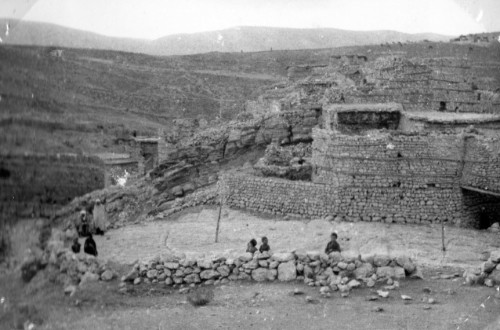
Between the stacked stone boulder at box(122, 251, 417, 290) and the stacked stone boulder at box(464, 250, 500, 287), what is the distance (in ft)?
2.47

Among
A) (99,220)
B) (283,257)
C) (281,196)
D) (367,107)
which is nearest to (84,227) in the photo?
(99,220)

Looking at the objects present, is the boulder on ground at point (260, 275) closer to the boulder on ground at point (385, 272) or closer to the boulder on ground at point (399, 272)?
the boulder on ground at point (385, 272)

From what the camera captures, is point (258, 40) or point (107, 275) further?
point (258, 40)

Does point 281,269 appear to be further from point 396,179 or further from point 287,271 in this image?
point 396,179

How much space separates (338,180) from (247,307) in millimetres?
5882

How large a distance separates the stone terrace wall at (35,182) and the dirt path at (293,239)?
383cm

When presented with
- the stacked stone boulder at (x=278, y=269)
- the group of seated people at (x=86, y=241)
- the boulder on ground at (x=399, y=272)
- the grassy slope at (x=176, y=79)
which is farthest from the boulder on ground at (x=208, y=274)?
the grassy slope at (x=176, y=79)

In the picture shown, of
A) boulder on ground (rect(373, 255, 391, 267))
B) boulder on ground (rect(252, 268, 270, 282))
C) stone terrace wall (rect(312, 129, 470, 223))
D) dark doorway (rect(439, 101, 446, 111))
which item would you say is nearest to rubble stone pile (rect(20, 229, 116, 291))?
boulder on ground (rect(252, 268, 270, 282))

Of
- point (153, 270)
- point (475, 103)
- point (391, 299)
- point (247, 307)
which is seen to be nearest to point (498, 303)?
point (391, 299)

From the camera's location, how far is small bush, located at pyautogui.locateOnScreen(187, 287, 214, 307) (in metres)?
7.51

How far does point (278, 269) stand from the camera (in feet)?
27.0

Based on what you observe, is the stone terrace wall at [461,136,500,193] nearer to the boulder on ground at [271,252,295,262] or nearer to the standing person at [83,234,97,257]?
the boulder on ground at [271,252,295,262]

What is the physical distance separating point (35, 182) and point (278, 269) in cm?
390

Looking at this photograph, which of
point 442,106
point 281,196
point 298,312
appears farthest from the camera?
point 442,106
